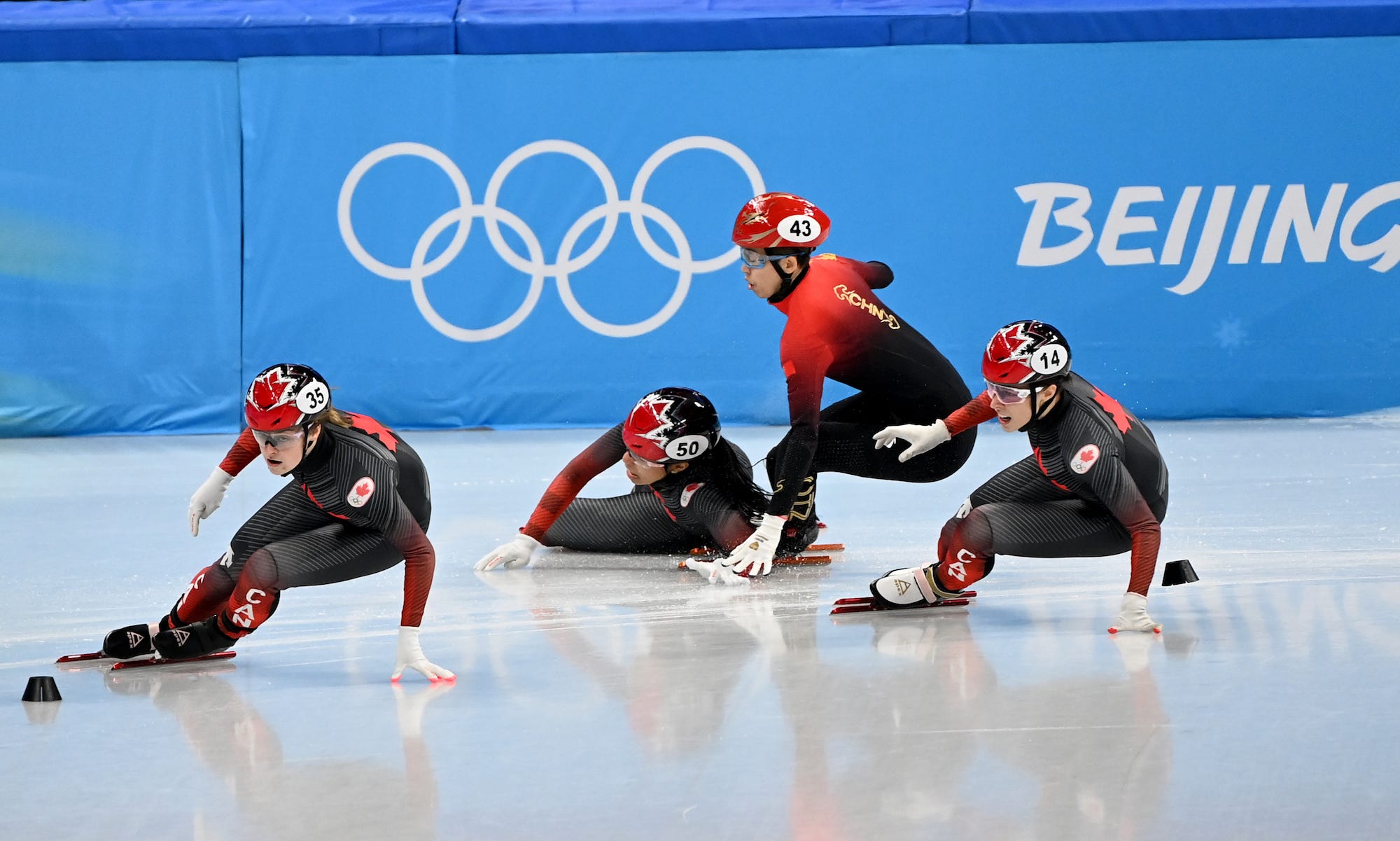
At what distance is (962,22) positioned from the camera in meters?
9.51

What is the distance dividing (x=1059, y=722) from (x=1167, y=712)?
0.29m

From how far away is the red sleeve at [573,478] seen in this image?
5836 mm

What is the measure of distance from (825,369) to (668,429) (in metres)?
0.63

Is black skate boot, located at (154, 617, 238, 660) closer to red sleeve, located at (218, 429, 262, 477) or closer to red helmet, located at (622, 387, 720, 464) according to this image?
red sleeve, located at (218, 429, 262, 477)

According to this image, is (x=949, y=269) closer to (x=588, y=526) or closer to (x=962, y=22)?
(x=962, y=22)

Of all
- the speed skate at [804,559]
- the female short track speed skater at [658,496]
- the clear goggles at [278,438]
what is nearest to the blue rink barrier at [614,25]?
the female short track speed skater at [658,496]

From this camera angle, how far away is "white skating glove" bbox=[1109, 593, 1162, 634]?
4672 mm

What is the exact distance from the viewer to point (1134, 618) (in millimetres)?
4676

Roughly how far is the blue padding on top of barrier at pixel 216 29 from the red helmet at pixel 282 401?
5741 mm

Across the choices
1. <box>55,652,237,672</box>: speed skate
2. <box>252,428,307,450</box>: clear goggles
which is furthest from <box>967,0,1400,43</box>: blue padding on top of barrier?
<box>55,652,237,672</box>: speed skate

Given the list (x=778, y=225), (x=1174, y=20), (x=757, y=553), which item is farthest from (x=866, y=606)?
(x=1174, y=20)

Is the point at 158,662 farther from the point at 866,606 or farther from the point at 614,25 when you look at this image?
the point at 614,25

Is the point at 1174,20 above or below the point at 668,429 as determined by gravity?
above

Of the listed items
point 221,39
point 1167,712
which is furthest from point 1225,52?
point 1167,712
